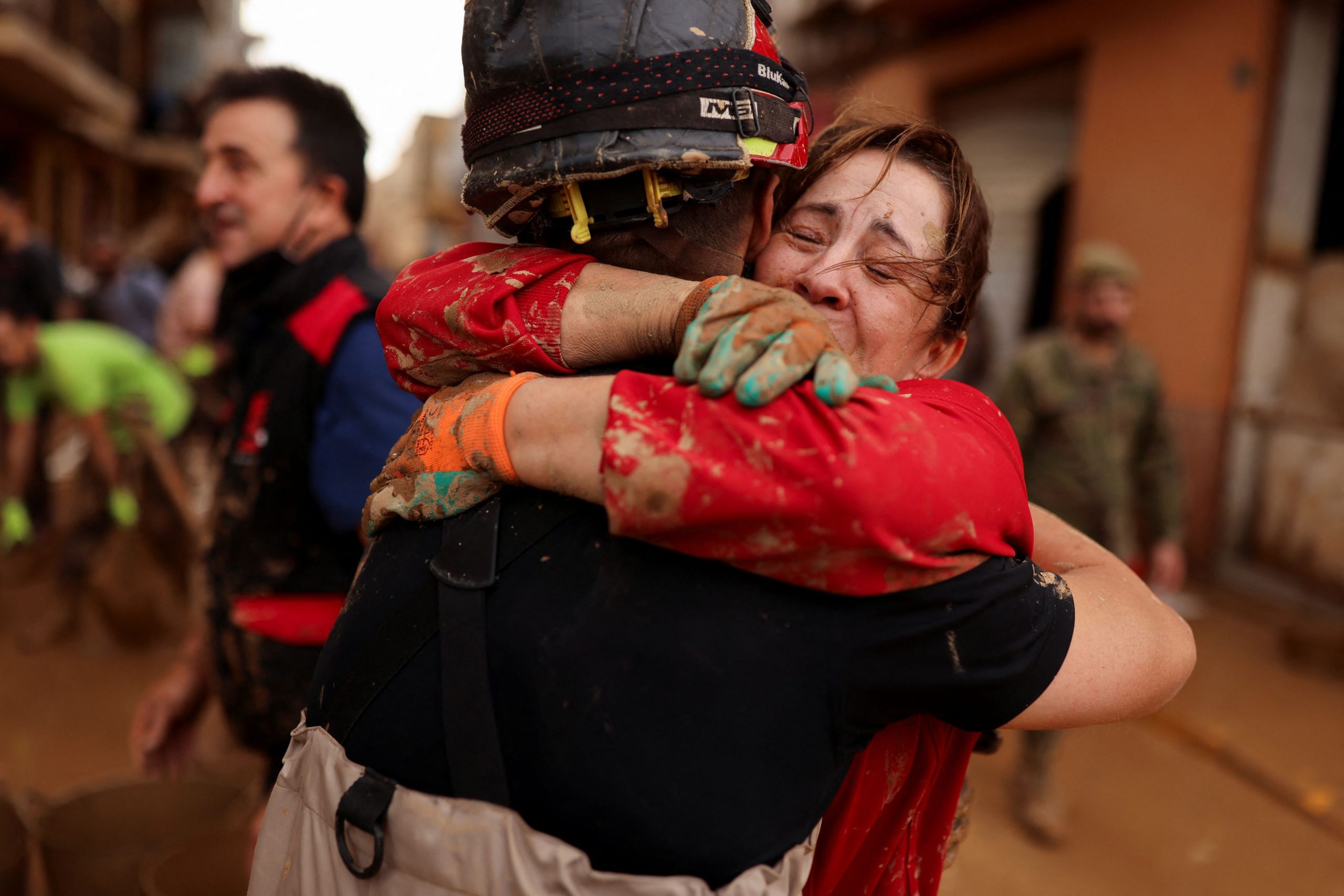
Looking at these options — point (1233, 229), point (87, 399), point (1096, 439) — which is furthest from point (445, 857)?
point (1233, 229)

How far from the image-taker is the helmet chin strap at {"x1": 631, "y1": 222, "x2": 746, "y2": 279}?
118 cm

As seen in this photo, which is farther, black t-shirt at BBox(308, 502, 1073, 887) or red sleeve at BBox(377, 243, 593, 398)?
red sleeve at BBox(377, 243, 593, 398)

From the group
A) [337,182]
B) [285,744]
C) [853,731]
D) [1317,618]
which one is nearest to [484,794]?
[853,731]

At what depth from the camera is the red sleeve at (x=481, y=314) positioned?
1.12 meters

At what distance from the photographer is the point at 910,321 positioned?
4.68 feet

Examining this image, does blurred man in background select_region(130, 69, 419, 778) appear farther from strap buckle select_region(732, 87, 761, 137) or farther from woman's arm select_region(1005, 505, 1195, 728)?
woman's arm select_region(1005, 505, 1195, 728)

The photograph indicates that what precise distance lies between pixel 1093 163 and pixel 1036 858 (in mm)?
6053

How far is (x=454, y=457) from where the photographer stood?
111cm

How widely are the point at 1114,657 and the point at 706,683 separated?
1.62 feet

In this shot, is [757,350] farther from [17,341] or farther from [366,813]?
[17,341]

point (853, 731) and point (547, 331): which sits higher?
point (547, 331)

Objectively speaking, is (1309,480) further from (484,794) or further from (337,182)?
(484,794)

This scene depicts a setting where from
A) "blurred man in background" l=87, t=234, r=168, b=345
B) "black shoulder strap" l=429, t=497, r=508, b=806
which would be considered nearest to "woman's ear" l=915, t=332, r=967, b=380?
"black shoulder strap" l=429, t=497, r=508, b=806

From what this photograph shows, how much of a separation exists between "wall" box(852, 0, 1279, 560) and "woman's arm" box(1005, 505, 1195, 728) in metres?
6.62
